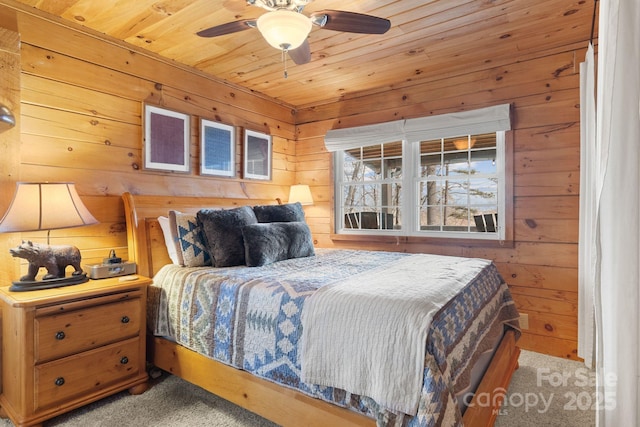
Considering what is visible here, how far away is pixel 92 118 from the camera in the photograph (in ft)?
8.03

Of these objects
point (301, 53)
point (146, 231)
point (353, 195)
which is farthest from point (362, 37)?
point (146, 231)

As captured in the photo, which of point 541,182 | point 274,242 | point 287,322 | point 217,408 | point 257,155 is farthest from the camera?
point 257,155

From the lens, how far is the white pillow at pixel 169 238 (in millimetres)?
2434

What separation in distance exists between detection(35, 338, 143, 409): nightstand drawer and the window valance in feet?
8.86

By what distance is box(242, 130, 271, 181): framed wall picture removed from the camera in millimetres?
3592

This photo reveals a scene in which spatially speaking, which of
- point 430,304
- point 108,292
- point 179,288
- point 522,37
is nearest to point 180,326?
point 179,288

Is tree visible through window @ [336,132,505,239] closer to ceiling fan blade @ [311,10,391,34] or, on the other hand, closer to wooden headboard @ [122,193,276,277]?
ceiling fan blade @ [311,10,391,34]

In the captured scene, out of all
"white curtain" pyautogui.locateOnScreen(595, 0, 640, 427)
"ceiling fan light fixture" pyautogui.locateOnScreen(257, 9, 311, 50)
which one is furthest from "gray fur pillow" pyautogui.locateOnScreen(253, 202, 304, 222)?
"white curtain" pyautogui.locateOnScreen(595, 0, 640, 427)

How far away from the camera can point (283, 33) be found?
5.72 feet

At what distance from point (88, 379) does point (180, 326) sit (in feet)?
1.76

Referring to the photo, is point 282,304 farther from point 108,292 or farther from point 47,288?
point 47,288

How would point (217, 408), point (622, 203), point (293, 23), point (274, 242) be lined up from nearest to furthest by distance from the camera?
1. point (622, 203)
2. point (293, 23)
3. point (217, 408)
4. point (274, 242)

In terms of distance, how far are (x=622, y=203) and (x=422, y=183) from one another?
2.83 meters

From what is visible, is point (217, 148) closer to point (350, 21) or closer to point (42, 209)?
point (42, 209)
